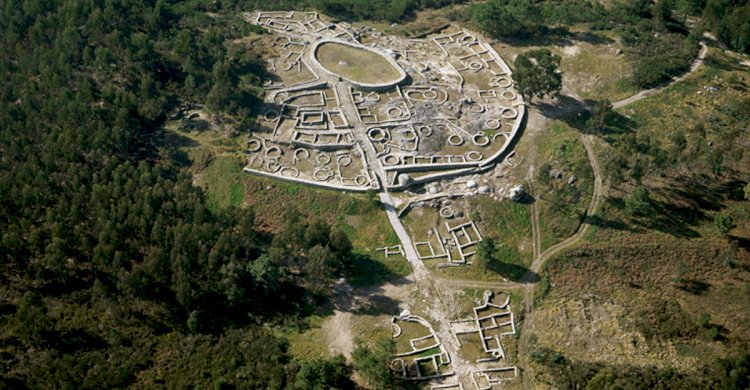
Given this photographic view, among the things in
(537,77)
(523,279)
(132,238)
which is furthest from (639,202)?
(132,238)

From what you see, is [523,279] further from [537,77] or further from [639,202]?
[537,77]

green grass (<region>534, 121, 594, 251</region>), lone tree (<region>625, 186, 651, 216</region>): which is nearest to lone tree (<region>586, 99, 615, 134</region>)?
green grass (<region>534, 121, 594, 251</region>)

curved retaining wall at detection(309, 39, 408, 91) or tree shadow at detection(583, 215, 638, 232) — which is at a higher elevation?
curved retaining wall at detection(309, 39, 408, 91)

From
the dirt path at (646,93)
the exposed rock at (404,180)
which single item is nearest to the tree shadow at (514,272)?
the exposed rock at (404,180)

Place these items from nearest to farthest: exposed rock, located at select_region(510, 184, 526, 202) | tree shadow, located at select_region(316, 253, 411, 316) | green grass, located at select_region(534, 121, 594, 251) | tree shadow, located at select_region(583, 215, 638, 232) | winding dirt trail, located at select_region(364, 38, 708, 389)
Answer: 1. winding dirt trail, located at select_region(364, 38, 708, 389)
2. tree shadow, located at select_region(316, 253, 411, 316)
3. tree shadow, located at select_region(583, 215, 638, 232)
4. green grass, located at select_region(534, 121, 594, 251)
5. exposed rock, located at select_region(510, 184, 526, 202)

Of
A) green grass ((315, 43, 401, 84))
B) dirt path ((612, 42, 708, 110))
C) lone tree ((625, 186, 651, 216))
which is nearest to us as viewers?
lone tree ((625, 186, 651, 216))

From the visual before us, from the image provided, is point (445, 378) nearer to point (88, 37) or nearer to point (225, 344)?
point (225, 344)

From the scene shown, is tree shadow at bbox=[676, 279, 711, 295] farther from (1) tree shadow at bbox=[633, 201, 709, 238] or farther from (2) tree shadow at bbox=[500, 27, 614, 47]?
(2) tree shadow at bbox=[500, 27, 614, 47]
